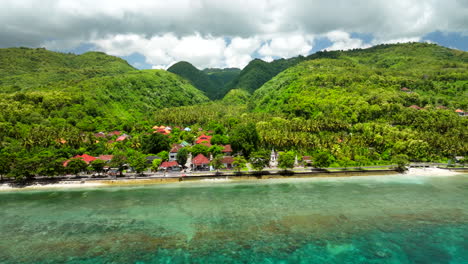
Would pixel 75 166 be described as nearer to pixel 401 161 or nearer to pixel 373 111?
pixel 401 161

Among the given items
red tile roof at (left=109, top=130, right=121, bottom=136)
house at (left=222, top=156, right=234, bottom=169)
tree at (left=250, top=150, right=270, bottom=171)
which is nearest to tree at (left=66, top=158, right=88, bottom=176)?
house at (left=222, top=156, right=234, bottom=169)

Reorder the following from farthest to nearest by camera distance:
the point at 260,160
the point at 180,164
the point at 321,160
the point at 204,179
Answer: the point at 180,164 < the point at 321,160 < the point at 260,160 < the point at 204,179

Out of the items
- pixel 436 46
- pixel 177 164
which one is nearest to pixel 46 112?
pixel 177 164

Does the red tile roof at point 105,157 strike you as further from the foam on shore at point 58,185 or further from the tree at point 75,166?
the foam on shore at point 58,185

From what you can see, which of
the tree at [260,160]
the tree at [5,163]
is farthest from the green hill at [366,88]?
the tree at [5,163]

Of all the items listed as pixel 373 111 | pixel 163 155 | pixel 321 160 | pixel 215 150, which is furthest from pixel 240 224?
pixel 373 111

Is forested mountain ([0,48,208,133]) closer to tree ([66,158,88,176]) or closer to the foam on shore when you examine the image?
the foam on shore

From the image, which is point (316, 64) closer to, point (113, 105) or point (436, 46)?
point (436, 46)
